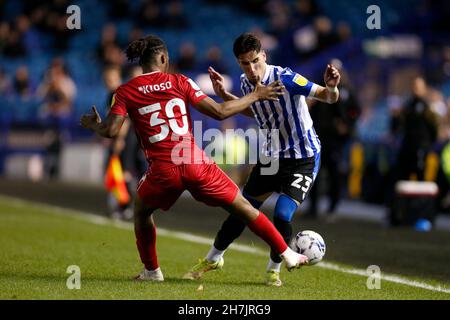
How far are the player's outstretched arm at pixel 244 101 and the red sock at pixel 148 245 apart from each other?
1.18 metres

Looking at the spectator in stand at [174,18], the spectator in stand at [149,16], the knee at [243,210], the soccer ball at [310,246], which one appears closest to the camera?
the knee at [243,210]

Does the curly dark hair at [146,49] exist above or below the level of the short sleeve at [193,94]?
above

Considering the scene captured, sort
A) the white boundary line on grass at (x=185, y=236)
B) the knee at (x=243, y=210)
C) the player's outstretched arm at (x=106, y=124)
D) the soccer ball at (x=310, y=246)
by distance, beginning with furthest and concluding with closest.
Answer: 1. the white boundary line on grass at (x=185, y=236)
2. the soccer ball at (x=310, y=246)
3. the knee at (x=243, y=210)
4. the player's outstretched arm at (x=106, y=124)

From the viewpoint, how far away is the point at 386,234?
47.2 feet

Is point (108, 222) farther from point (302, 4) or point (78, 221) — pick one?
point (302, 4)

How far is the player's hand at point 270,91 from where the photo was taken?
839 centimetres

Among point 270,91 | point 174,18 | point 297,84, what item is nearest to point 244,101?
point 270,91

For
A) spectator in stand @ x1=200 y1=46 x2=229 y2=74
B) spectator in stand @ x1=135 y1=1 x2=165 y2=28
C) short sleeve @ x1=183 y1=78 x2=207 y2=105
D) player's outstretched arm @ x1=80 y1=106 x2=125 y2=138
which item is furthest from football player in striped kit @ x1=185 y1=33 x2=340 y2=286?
spectator in stand @ x1=135 y1=1 x2=165 y2=28

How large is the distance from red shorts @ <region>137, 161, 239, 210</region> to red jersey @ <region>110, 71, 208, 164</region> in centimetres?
7

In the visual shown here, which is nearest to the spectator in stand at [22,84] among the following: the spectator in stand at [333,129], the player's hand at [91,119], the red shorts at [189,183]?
the spectator in stand at [333,129]

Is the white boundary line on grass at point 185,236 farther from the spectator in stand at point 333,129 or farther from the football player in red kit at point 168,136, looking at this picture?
the spectator in stand at point 333,129

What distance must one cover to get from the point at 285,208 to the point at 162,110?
1332 mm
